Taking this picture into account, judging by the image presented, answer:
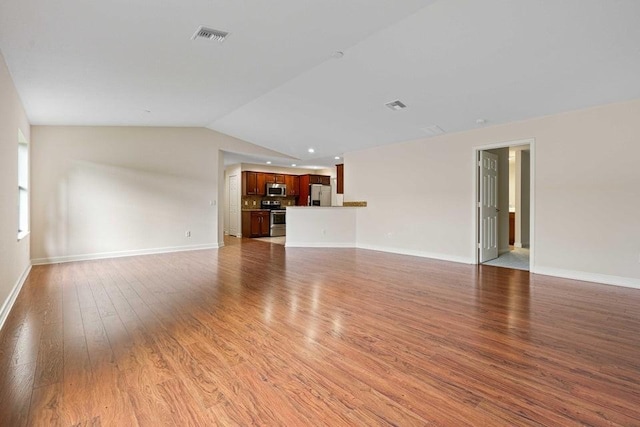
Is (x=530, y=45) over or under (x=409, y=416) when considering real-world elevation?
over

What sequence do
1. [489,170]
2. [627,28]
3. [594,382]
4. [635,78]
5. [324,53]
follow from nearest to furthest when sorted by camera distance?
1. [594,382]
2. [627,28]
3. [635,78]
4. [324,53]
5. [489,170]

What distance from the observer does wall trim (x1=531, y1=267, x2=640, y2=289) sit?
4.05 metres

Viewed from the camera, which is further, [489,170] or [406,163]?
[406,163]

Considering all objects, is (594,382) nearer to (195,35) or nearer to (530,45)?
(530,45)

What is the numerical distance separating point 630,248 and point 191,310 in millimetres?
5203

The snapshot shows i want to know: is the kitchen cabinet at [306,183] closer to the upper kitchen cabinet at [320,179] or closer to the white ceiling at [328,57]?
the upper kitchen cabinet at [320,179]

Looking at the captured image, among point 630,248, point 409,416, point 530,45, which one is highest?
point 530,45

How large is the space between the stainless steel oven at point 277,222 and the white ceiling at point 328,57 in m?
5.02

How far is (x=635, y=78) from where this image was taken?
3566mm

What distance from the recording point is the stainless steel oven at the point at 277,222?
408 inches

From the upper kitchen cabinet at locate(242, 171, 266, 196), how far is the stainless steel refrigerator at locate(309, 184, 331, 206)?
1.68 m

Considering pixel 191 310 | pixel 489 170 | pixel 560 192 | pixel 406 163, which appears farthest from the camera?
pixel 406 163

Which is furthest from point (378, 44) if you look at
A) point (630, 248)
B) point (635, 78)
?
point (630, 248)

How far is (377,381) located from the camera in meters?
1.92
